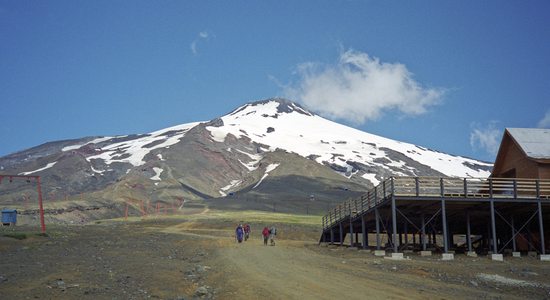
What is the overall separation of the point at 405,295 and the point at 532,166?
26.0m

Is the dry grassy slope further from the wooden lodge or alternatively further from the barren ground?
the barren ground

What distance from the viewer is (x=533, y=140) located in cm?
4041

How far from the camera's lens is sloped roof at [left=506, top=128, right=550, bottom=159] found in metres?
38.4

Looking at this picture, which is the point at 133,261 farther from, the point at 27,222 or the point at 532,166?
the point at 27,222

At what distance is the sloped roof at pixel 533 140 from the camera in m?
38.4

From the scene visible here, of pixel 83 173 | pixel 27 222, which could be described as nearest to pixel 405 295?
pixel 27 222

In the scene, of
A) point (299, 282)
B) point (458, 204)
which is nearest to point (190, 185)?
point (458, 204)

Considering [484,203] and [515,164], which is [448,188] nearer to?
[484,203]

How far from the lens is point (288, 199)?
130 meters

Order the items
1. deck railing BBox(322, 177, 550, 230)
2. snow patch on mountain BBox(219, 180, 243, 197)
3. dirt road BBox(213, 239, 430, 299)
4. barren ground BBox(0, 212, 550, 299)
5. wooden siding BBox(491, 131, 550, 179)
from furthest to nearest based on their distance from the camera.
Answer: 1. snow patch on mountain BBox(219, 180, 243, 197)
2. wooden siding BBox(491, 131, 550, 179)
3. deck railing BBox(322, 177, 550, 230)
4. barren ground BBox(0, 212, 550, 299)
5. dirt road BBox(213, 239, 430, 299)

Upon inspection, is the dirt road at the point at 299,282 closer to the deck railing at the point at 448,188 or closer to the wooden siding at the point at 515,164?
the deck railing at the point at 448,188

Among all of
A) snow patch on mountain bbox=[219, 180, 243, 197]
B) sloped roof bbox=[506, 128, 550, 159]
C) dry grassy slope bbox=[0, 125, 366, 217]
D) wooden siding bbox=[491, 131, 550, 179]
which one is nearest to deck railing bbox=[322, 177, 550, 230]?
wooden siding bbox=[491, 131, 550, 179]

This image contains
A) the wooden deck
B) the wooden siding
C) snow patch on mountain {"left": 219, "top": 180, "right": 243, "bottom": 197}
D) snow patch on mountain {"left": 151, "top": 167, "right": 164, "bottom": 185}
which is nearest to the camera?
the wooden deck

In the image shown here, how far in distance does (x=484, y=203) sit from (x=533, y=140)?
943 centimetres
